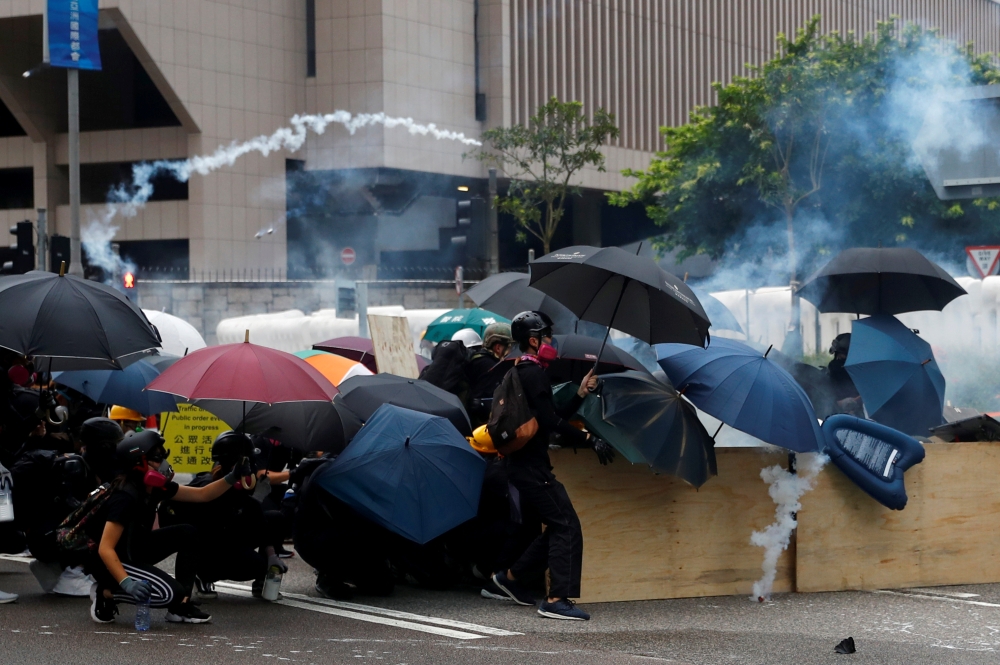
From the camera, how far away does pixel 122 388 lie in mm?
10133

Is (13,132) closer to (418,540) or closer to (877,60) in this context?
(877,60)

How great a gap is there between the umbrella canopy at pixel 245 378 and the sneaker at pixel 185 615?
1.17 metres

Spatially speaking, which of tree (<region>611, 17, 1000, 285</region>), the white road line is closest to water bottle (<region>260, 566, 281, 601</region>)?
the white road line

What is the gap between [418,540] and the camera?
25.2 feet

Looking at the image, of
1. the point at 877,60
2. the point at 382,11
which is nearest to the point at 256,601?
the point at 877,60

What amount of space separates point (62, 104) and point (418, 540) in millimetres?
42801

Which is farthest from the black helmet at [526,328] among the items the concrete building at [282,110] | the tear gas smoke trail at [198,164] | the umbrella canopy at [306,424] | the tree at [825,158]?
the tear gas smoke trail at [198,164]

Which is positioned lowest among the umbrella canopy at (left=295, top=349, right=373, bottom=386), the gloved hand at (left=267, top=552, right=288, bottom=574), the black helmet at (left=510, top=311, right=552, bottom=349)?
the gloved hand at (left=267, top=552, right=288, bottom=574)

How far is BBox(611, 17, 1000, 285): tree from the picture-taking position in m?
28.8

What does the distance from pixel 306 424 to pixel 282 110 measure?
41.1 m

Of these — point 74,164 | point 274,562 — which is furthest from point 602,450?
point 74,164

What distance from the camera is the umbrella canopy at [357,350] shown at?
12.2m

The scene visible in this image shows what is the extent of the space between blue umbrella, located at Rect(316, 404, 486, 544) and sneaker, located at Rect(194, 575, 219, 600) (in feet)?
3.40

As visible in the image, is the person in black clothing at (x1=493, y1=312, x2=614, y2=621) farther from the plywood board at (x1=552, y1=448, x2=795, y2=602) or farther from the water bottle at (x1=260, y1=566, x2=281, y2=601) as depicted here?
the water bottle at (x1=260, y1=566, x2=281, y2=601)
